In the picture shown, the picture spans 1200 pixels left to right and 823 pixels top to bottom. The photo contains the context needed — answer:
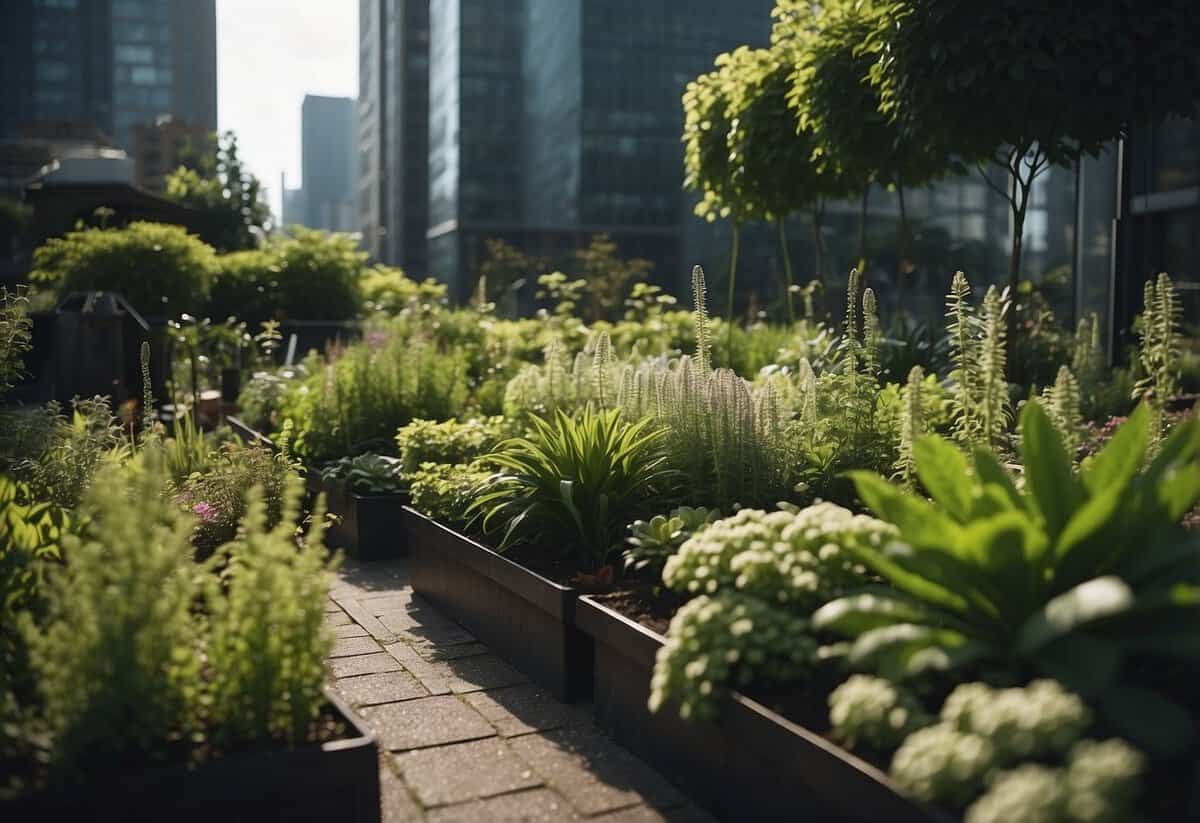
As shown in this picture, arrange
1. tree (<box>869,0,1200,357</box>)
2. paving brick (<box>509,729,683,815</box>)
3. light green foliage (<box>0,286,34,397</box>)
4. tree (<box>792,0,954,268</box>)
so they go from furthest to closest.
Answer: tree (<box>792,0,954,268</box>)
tree (<box>869,0,1200,357</box>)
light green foliage (<box>0,286,34,397</box>)
paving brick (<box>509,729,683,815</box>)

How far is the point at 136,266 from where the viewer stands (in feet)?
42.3

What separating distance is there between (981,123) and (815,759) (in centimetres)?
461

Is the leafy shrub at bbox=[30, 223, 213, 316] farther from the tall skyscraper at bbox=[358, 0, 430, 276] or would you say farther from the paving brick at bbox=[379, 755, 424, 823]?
the tall skyscraper at bbox=[358, 0, 430, 276]

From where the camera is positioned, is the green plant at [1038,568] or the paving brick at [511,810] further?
the paving brick at [511,810]

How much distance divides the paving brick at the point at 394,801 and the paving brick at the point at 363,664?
0.95 meters

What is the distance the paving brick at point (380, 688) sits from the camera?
3822 mm

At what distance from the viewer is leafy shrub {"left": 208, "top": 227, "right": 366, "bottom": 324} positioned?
16828mm

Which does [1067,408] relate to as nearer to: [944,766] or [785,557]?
[785,557]

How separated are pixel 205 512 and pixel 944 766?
11.5 ft

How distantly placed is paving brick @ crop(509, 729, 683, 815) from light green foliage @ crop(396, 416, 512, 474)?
289 centimetres

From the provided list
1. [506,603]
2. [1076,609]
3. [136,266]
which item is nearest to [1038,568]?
[1076,609]

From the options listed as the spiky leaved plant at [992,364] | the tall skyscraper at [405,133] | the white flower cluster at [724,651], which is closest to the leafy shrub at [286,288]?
the spiky leaved plant at [992,364]

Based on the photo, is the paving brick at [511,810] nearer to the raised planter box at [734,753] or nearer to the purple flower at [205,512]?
the raised planter box at [734,753]

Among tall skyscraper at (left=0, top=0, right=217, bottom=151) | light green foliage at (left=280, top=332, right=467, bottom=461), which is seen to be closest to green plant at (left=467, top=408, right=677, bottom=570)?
light green foliage at (left=280, top=332, right=467, bottom=461)
